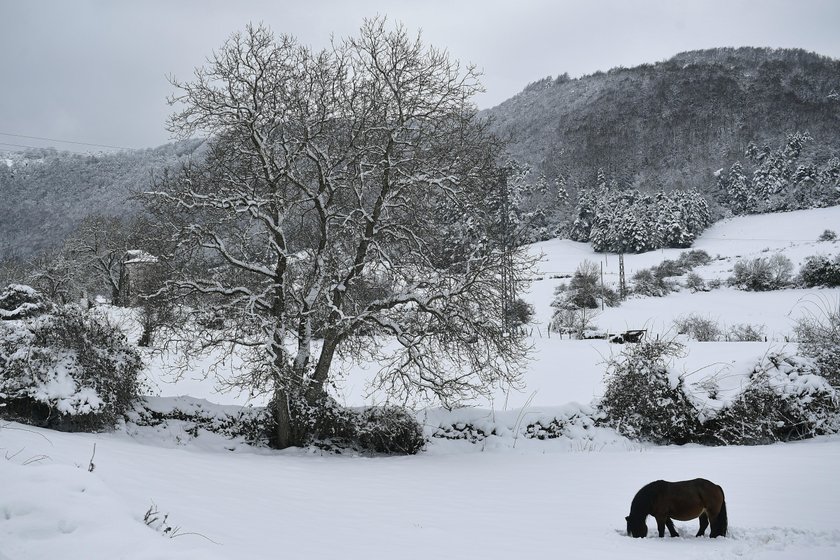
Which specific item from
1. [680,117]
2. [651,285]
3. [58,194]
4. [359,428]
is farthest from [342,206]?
[680,117]

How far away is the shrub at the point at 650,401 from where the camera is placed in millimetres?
11883

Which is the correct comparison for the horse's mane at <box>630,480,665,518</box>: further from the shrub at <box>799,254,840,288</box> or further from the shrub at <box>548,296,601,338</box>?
the shrub at <box>799,254,840,288</box>

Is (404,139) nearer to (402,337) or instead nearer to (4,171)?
(402,337)

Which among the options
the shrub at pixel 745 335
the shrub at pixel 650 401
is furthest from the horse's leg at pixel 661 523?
the shrub at pixel 745 335

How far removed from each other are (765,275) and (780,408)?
3447cm

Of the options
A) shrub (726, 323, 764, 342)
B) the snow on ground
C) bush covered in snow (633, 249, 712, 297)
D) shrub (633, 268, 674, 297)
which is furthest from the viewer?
bush covered in snow (633, 249, 712, 297)

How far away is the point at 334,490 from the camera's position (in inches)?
281

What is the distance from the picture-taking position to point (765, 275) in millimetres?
39625

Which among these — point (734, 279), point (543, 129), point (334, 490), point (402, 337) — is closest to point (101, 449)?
point (334, 490)

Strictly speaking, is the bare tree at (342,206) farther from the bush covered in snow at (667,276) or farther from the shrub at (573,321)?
the bush covered in snow at (667,276)

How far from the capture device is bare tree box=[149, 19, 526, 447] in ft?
34.7

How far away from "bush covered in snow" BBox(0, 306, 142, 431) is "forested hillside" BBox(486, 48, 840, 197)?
3463 inches

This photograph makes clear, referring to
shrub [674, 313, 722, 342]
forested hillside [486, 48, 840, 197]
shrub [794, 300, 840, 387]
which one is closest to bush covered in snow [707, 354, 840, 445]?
shrub [794, 300, 840, 387]

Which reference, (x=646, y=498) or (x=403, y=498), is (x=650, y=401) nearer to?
(x=403, y=498)
